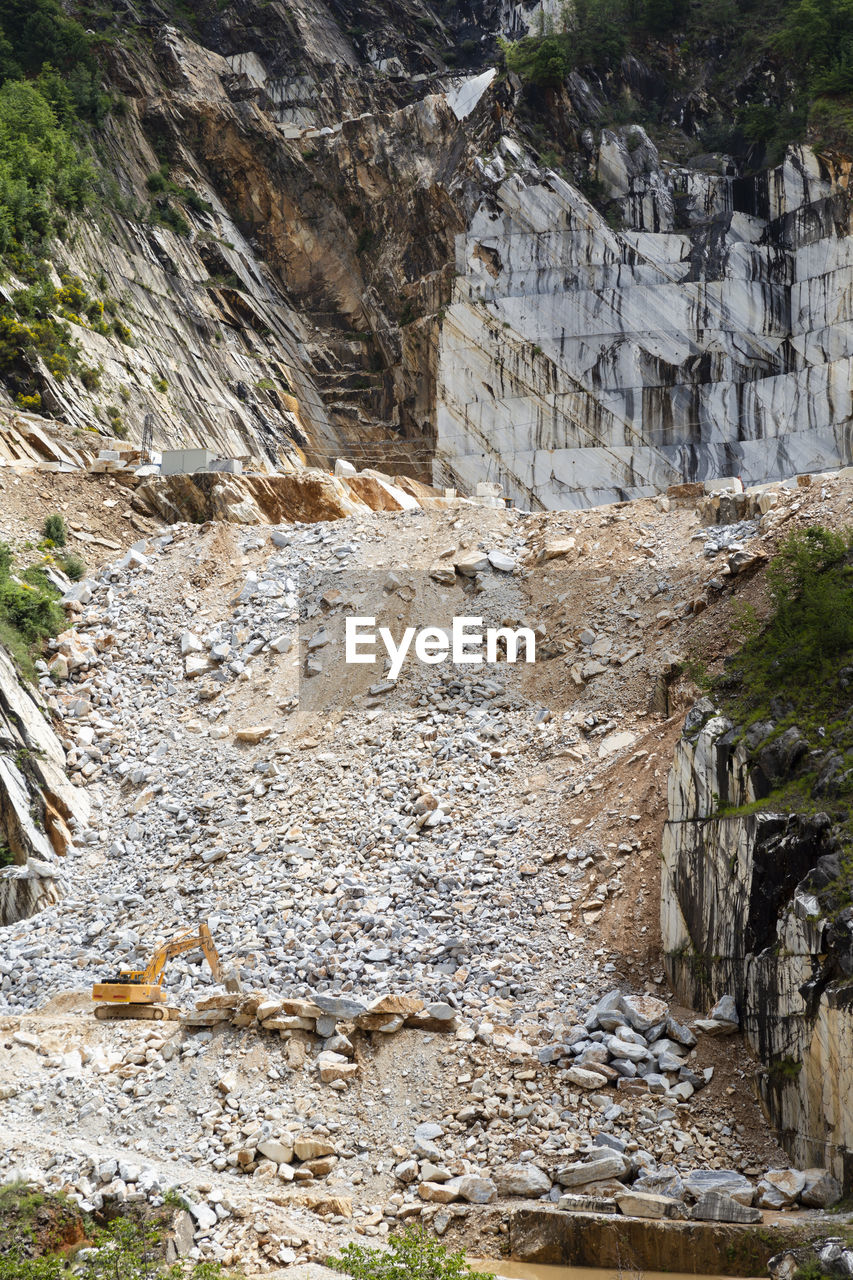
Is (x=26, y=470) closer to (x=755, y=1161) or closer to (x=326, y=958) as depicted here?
(x=326, y=958)

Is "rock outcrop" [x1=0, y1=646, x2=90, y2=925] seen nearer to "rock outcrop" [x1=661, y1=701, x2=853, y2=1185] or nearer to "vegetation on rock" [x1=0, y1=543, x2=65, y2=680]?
"vegetation on rock" [x1=0, y1=543, x2=65, y2=680]

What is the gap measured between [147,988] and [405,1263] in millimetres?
4582

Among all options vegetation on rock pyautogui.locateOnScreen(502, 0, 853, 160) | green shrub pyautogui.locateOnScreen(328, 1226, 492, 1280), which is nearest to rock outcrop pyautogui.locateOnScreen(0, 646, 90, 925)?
green shrub pyautogui.locateOnScreen(328, 1226, 492, 1280)

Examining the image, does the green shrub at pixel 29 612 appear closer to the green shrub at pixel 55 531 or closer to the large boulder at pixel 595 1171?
the green shrub at pixel 55 531

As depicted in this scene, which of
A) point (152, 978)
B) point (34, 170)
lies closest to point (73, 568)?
point (152, 978)

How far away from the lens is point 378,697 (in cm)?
1526

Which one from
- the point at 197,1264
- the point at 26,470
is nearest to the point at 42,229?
the point at 26,470

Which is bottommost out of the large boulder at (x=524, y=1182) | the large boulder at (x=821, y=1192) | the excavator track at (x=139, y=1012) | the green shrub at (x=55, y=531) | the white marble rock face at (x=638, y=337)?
the large boulder at (x=524, y=1182)

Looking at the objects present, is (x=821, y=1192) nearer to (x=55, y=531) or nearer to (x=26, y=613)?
(x=26, y=613)

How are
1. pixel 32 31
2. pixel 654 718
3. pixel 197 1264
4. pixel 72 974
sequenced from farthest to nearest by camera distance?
pixel 32 31, pixel 654 718, pixel 72 974, pixel 197 1264

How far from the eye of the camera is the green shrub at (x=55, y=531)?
19.8 m

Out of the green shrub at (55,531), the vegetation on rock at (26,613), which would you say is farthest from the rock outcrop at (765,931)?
the green shrub at (55,531)

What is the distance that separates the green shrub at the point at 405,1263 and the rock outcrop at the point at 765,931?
2.67 meters

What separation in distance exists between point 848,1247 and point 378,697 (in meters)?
9.87
